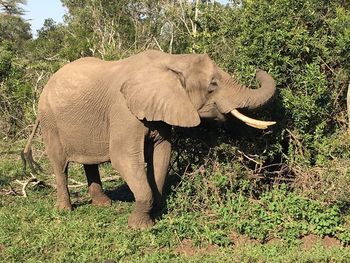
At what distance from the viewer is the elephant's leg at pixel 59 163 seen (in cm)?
777

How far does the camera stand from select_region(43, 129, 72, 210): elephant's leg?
7.77 metres

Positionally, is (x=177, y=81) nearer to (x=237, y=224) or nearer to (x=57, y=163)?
(x=237, y=224)

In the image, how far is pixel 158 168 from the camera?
6.92 metres

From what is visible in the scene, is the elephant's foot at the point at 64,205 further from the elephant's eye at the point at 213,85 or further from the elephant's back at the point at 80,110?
the elephant's eye at the point at 213,85

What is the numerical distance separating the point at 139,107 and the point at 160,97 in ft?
0.90

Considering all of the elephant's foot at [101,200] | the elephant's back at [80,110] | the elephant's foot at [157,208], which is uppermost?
the elephant's back at [80,110]

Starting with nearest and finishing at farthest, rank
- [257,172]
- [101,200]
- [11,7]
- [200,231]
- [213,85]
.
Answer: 1. [200,231]
2. [213,85]
3. [257,172]
4. [101,200]
5. [11,7]

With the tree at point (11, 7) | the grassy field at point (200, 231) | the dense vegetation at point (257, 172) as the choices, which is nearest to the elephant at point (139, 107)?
the grassy field at point (200, 231)

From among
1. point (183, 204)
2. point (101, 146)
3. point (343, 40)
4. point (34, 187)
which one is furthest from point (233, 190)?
point (34, 187)

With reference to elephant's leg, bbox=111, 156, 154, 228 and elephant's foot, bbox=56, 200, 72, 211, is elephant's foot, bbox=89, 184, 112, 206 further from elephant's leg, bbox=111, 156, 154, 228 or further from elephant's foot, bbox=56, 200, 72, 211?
elephant's leg, bbox=111, 156, 154, 228

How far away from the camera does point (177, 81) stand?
6457 mm

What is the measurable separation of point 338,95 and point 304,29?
1006mm

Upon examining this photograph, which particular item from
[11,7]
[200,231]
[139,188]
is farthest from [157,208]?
[11,7]

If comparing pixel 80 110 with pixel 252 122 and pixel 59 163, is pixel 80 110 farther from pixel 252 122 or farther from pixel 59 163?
pixel 252 122
